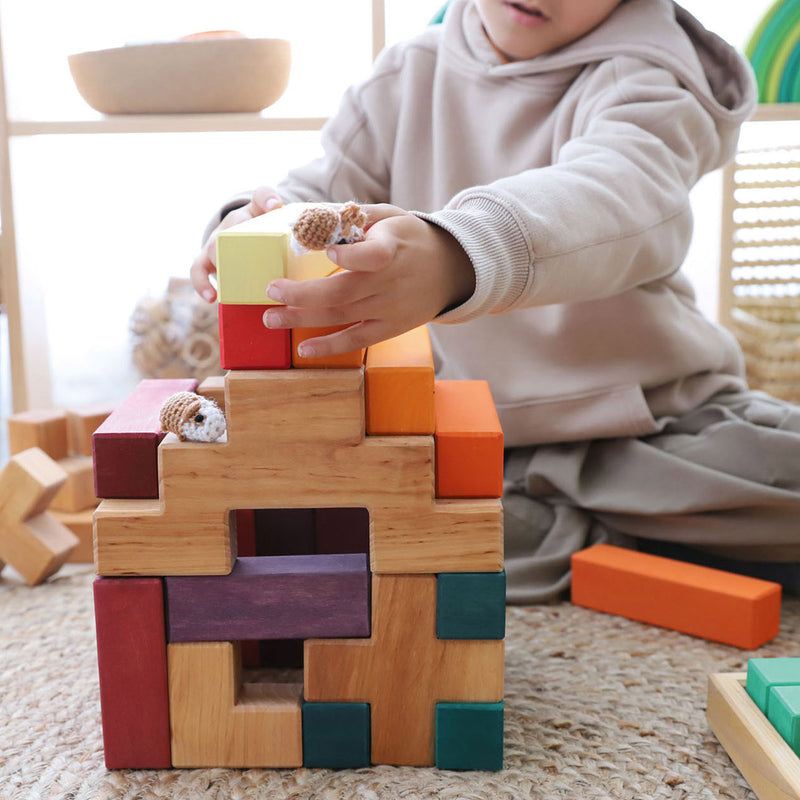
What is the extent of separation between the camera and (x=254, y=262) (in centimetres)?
56

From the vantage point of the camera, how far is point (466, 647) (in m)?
0.61

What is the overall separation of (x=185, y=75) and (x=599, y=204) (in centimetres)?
A: 82

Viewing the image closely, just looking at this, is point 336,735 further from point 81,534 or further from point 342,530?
point 81,534

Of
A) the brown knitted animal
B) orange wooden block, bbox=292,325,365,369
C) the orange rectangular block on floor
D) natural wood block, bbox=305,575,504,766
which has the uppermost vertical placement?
the brown knitted animal

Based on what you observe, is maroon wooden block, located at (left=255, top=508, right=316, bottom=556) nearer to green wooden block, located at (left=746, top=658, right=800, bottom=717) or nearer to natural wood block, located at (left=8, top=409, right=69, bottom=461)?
green wooden block, located at (left=746, top=658, right=800, bottom=717)

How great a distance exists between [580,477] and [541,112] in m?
0.38

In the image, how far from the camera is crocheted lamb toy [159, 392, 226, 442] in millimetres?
595

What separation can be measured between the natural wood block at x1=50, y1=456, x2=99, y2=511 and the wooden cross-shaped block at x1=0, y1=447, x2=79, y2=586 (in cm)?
11

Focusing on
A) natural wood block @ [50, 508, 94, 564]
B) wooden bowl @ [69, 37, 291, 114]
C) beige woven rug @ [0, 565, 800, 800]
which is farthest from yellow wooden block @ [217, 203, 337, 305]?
wooden bowl @ [69, 37, 291, 114]

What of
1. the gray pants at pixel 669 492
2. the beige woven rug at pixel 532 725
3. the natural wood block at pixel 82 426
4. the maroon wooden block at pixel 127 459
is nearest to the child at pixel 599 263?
the gray pants at pixel 669 492

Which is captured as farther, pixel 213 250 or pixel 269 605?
pixel 213 250

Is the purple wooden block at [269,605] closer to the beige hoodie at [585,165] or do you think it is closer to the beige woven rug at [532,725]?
the beige woven rug at [532,725]

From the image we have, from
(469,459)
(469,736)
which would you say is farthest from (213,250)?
(469,736)

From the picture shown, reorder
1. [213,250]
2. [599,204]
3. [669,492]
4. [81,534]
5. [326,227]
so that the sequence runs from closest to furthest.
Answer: [326,227]
[599,204]
[213,250]
[669,492]
[81,534]
